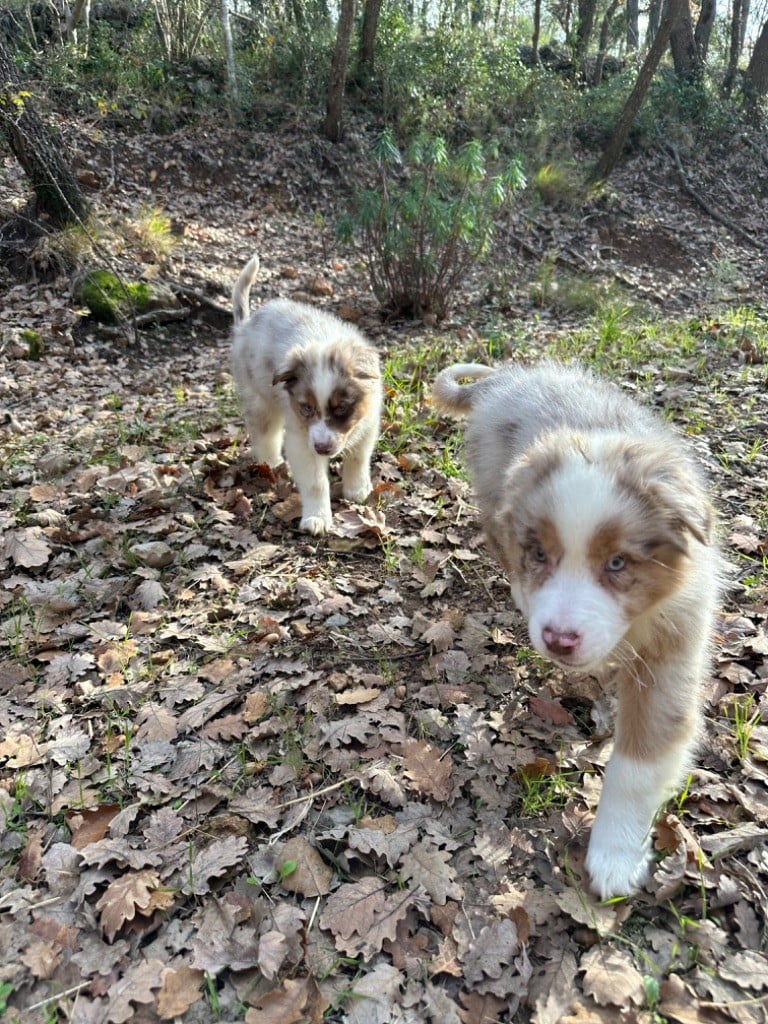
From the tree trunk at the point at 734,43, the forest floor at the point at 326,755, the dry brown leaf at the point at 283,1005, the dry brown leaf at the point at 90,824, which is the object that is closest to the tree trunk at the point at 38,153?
the forest floor at the point at 326,755

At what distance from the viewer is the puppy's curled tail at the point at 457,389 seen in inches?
166

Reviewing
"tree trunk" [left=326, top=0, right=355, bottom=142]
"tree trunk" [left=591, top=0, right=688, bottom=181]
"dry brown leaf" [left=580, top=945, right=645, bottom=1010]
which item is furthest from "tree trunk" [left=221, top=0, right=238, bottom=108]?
"dry brown leaf" [left=580, top=945, right=645, bottom=1010]

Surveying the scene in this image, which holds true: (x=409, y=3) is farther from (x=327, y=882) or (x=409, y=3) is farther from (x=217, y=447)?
(x=327, y=882)

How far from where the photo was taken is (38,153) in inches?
308

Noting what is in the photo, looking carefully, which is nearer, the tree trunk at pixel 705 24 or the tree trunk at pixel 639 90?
the tree trunk at pixel 639 90

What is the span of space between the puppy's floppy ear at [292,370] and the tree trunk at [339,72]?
10.9 meters

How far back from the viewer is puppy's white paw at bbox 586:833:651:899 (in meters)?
2.23

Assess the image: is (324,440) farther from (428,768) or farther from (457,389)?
Result: (428,768)

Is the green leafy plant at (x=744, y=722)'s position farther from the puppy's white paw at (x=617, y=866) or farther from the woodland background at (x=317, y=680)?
the puppy's white paw at (x=617, y=866)

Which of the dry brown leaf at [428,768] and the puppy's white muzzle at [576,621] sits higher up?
the puppy's white muzzle at [576,621]

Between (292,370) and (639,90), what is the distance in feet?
40.5

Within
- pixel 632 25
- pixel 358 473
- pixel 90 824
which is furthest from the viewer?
pixel 632 25

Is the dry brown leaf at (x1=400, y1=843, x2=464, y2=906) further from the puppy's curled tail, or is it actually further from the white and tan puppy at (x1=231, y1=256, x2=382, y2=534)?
the puppy's curled tail

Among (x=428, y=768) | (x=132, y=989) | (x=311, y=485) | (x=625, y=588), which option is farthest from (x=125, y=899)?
(x=311, y=485)
